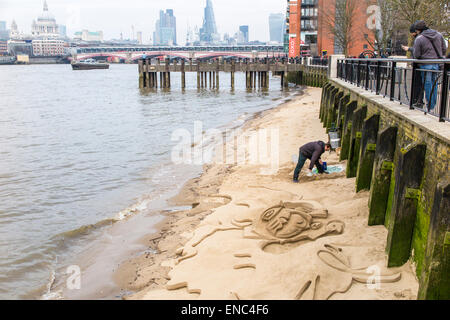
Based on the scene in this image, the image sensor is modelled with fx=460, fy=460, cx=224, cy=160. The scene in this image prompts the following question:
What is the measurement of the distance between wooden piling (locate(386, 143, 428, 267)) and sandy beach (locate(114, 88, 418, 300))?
23 centimetres

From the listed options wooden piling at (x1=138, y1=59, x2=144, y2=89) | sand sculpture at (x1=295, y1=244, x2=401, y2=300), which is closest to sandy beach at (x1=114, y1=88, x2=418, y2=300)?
sand sculpture at (x1=295, y1=244, x2=401, y2=300)

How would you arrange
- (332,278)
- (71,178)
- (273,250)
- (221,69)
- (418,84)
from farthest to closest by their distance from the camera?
(221,69) → (71,178) → (418,84) → (273,250) → (332,278)

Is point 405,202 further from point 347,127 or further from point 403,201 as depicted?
point 347,127

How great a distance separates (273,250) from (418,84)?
12.7ft

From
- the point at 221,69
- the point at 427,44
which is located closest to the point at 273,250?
the point at 427,44

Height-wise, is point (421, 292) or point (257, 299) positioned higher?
point (421, 292)

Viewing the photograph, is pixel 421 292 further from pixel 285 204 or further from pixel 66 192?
pixel 66 192

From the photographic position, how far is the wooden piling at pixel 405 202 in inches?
242

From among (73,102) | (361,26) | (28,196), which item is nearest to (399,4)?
(28,196)

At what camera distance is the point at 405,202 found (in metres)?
6.18

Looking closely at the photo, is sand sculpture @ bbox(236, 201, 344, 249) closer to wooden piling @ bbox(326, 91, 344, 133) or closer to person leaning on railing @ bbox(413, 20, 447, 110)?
person leaning on railing @ bbox(413, 20, 447, 110)

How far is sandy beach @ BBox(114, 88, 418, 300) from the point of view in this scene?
6.08 m

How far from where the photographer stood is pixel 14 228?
432 inches

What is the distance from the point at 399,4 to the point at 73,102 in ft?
117
